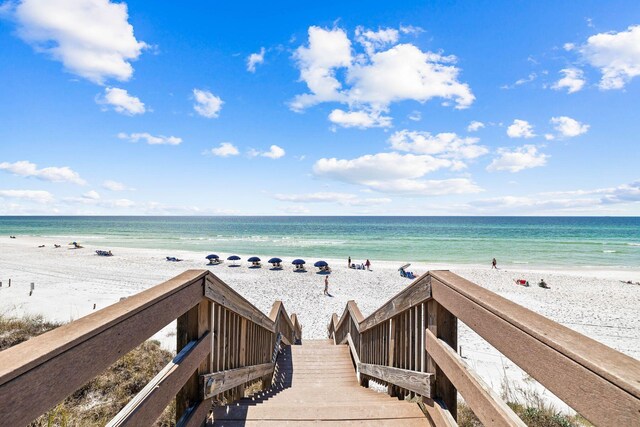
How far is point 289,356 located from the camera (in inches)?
249

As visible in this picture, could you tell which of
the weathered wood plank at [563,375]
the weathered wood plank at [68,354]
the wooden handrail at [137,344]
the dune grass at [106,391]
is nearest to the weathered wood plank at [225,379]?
the wooden handrail at [137,344]

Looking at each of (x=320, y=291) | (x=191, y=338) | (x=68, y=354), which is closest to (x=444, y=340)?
(x=191, y=338)

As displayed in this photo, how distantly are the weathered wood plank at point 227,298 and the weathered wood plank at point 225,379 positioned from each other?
19.5 inches

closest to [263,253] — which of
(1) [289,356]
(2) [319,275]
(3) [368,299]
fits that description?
(2) [319,275]

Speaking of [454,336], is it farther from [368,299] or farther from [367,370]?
[368,299]

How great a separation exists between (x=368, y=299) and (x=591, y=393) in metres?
17.4

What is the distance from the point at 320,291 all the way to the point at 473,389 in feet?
58.6

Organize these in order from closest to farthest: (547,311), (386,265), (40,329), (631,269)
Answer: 1. (40,329)
2. (547,311)
3. (631,269)
4. (386,265)

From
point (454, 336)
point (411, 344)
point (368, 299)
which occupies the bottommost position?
point (368, 299)

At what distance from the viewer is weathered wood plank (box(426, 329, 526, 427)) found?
136 cm

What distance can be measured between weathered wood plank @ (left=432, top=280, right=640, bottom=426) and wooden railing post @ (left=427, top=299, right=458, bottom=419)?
50cm

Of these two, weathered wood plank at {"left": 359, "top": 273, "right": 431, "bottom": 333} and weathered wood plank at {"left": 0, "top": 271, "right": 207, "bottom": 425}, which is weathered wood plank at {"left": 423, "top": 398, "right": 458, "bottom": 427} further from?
weathered wood plank at {"left": 0, "top": 271, "right": 207, "bottom": 425}

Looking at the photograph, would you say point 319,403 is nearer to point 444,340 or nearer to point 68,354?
point 444,340

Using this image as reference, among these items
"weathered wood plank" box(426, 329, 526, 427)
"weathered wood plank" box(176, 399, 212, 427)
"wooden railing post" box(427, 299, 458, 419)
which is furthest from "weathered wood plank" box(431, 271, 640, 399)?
"weathered wood plank" box(176, 399, 212, 427)
